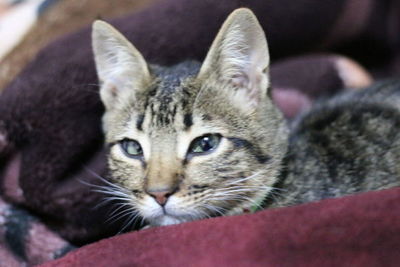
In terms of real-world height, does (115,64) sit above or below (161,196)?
above

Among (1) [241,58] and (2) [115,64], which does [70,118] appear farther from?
(1) [241,58]

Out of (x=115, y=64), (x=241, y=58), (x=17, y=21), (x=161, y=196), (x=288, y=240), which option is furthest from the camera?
(x=17, y=21)

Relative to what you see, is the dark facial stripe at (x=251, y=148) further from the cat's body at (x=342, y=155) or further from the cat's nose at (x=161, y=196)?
the cat's nose at (x=161, y=196)

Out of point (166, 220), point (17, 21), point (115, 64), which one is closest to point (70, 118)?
point (115, 64)

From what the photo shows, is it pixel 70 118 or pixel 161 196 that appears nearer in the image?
pixel 161 196

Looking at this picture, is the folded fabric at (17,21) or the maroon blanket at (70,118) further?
the folded fabric at (17,21)

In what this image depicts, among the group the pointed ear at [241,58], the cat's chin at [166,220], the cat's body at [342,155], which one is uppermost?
the pointed ear at [241,58]

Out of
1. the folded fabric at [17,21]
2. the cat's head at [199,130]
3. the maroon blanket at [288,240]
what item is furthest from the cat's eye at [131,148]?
the folded fabric at [17,21]
